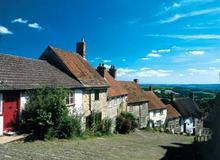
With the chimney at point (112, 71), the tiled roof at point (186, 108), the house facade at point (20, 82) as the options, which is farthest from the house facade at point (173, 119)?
the house facade at point (20, 82)

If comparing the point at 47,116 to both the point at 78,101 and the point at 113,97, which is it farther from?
the point at 113,97

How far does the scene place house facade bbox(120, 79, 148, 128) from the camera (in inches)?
1791

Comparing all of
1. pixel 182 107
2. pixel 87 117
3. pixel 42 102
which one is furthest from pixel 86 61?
pixel 182 107

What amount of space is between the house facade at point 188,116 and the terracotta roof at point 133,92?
17.2 meters

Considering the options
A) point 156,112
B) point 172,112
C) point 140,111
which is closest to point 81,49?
point 140,111

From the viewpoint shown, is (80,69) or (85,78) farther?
(80,69)

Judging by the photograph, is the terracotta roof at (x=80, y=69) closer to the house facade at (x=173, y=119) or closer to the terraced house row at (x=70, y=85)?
the terraced house row at (x=70, y=85)

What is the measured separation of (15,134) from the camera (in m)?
20.9

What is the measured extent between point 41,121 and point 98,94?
12.7m

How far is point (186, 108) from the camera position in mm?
68250

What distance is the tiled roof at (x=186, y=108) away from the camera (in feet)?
215

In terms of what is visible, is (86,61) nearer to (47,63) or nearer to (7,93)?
(47,63)

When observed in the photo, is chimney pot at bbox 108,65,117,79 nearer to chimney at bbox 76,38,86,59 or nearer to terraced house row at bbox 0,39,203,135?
terraced house row at bbox 0,39,203,135

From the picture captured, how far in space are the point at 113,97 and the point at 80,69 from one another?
20.7 ft
